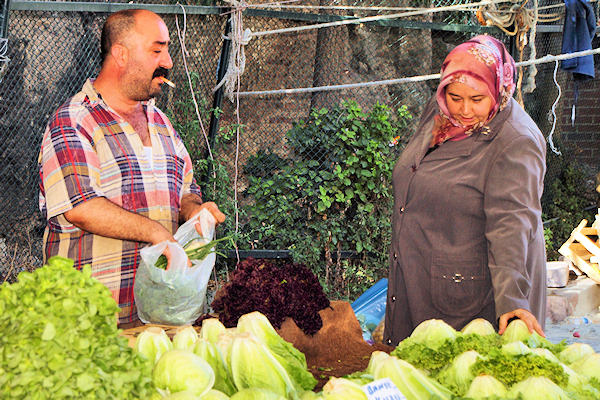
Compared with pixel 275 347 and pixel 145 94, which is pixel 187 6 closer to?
pixel 145 94

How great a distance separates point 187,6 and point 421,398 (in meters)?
4.45

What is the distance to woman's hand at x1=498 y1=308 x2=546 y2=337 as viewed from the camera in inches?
88.7

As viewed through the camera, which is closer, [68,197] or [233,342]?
[233,342]

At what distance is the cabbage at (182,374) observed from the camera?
1.55 meters

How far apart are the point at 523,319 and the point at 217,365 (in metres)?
1.12

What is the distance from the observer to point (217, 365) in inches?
68.4

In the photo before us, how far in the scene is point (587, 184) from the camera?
10.7 metres

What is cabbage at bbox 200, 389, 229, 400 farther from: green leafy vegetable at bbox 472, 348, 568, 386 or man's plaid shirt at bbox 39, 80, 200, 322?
man's plaid shirt at bbox 39, 80, 200, 322

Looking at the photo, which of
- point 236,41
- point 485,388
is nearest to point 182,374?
point 485,388

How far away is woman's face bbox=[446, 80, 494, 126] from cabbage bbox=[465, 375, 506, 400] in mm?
1433

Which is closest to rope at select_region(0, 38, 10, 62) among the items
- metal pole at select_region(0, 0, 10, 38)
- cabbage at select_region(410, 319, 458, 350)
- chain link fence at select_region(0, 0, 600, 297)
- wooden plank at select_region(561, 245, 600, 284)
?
metal pole at select_region(0, 0, 10, 38)

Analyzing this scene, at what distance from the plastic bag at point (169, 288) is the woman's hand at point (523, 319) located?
1.18 m

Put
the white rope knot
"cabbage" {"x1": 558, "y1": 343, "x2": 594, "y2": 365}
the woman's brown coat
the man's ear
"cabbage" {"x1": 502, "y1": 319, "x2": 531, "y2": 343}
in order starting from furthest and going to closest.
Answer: the white rope knot, the man's ear, the woman's brown coat, "cabbage" {"x1": 502, "y1": 319, "x2": 531, "y2": 343}, "cabbage" {"x1": 558, "y1": 343, "x2": 594, "y2": 365}

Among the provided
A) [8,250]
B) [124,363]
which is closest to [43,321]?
[124,363]
